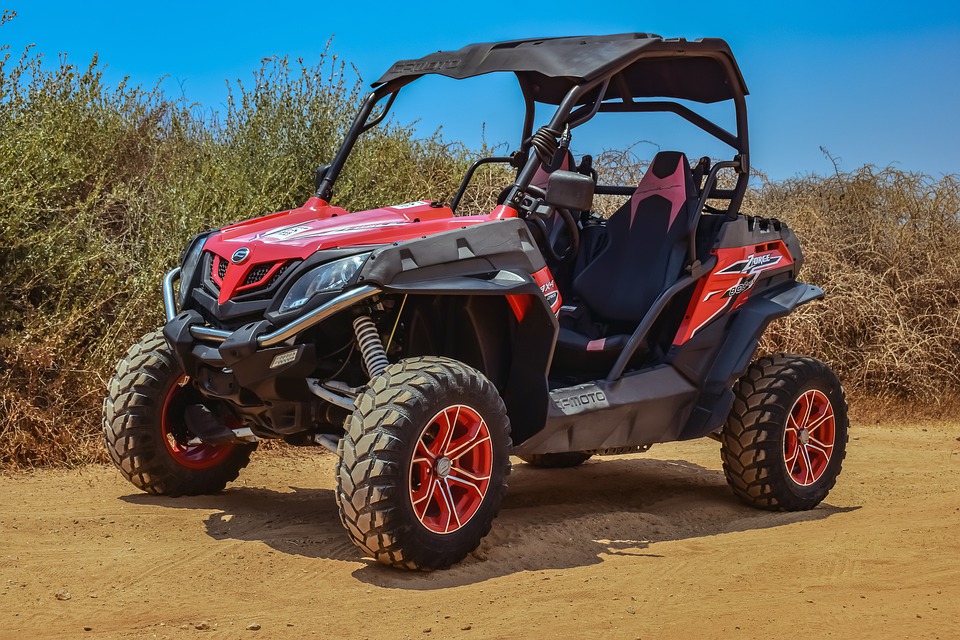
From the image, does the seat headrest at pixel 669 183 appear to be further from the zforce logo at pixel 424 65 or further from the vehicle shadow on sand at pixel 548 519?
the vehicle shadow on sand at pixel 548 519

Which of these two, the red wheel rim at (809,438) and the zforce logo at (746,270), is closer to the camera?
the zforce logo at (746,270)

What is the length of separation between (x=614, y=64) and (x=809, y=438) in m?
2.62

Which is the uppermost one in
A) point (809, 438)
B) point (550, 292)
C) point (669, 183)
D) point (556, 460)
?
point (669, 183)

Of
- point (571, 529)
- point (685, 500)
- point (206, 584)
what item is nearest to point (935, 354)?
point (685, 500)

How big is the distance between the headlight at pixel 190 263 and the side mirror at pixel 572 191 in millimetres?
1803

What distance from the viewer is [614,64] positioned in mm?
5875

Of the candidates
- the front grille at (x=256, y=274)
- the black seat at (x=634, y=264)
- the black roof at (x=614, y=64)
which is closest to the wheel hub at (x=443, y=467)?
the front grille at (x=256, y=274)

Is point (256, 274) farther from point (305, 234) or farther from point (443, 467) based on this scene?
point (443, 467)

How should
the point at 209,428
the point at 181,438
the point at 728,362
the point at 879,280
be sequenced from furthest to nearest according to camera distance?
1. the point at 879,280
2. the point at 728,362
3. the point at 181,438
4. the point at 209,428

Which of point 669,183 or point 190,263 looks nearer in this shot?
point 190,263

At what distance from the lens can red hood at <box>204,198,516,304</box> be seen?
17.2 ft

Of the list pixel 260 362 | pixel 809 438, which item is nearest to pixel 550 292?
pixel 260 362

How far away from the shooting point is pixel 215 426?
6.11 metres

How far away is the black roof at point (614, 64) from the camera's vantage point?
5.88 m
